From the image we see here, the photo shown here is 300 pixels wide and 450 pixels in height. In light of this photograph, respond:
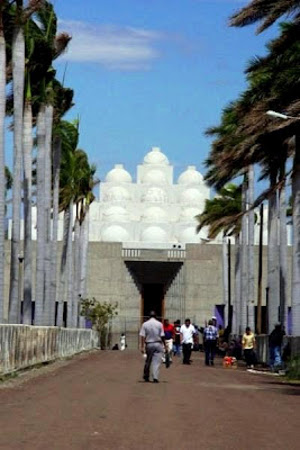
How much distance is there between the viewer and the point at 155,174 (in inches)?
5246

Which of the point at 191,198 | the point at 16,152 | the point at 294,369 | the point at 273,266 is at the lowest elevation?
the point at 294,369

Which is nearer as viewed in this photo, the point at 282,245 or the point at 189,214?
the point at 282,245

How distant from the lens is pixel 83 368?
37.3 metres

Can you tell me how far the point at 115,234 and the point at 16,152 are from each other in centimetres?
7477

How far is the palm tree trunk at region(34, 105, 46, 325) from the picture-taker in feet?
149

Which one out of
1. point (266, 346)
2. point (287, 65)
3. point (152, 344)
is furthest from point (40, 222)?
point (152, 344)

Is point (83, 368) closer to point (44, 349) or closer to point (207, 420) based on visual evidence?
point (44, 349)

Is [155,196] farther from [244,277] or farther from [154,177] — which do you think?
[244,277]

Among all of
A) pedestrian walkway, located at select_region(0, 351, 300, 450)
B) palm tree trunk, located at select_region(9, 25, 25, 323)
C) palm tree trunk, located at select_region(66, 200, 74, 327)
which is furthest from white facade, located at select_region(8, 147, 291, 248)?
pedestrian walkway, located at select_region(0, 351, 300, 450)

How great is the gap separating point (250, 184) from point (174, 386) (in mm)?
35355

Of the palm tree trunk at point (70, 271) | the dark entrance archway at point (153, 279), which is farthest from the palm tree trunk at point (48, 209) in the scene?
the dark entrance archway at point (153, 279)

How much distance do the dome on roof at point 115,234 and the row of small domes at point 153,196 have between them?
40.4ft

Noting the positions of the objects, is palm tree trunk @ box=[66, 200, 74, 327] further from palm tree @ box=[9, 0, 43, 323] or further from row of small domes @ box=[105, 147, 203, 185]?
row of small domes @ box=[105, 147, 203, 185]

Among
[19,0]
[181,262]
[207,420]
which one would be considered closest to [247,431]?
[207,420]
